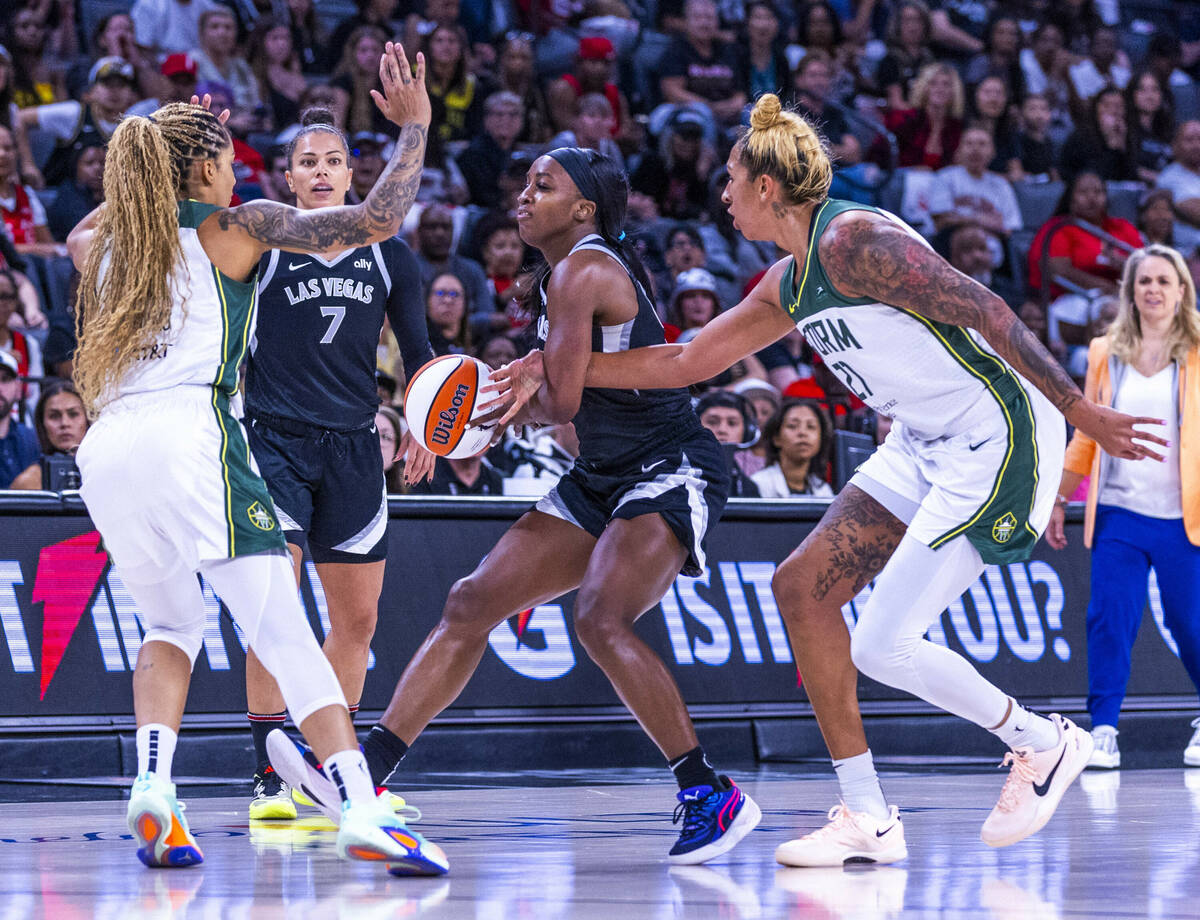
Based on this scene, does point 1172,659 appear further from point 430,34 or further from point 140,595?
point 430,34

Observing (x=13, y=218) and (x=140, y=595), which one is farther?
(x=13, y=218)

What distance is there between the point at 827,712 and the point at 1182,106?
1288 centimetres

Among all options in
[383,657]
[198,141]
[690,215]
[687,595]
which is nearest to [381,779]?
[198,141]

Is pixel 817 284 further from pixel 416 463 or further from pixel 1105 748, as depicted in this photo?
pixel 1105 748

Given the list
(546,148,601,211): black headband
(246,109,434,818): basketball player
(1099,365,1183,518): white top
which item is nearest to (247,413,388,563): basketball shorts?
(246,109,434,818): basketball player

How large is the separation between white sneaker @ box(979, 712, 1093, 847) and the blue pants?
105 inches

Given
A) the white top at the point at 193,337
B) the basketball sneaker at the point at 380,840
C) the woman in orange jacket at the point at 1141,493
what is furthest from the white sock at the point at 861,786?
the woman in orange jacket at the point at 1141,493

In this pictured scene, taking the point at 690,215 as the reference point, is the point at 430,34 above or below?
above

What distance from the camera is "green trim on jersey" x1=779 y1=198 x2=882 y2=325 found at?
13.2 feet

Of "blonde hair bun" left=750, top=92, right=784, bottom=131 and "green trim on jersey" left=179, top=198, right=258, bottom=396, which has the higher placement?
"blonde hair bun" left=750, top=92, right=784, bottom=131

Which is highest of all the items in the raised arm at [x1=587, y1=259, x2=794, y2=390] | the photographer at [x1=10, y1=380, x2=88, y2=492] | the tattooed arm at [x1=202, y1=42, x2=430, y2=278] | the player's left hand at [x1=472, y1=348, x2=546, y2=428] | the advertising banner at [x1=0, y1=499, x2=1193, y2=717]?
the tattooed arm at [x1=202, y1=42, x2=430, y2=278]

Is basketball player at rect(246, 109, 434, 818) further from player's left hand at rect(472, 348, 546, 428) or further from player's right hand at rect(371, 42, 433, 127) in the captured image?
player's right hand at rect(371, 42, 433, 127)

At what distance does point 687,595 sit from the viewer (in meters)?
7.00

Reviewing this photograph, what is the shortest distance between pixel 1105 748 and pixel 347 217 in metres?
4.41
